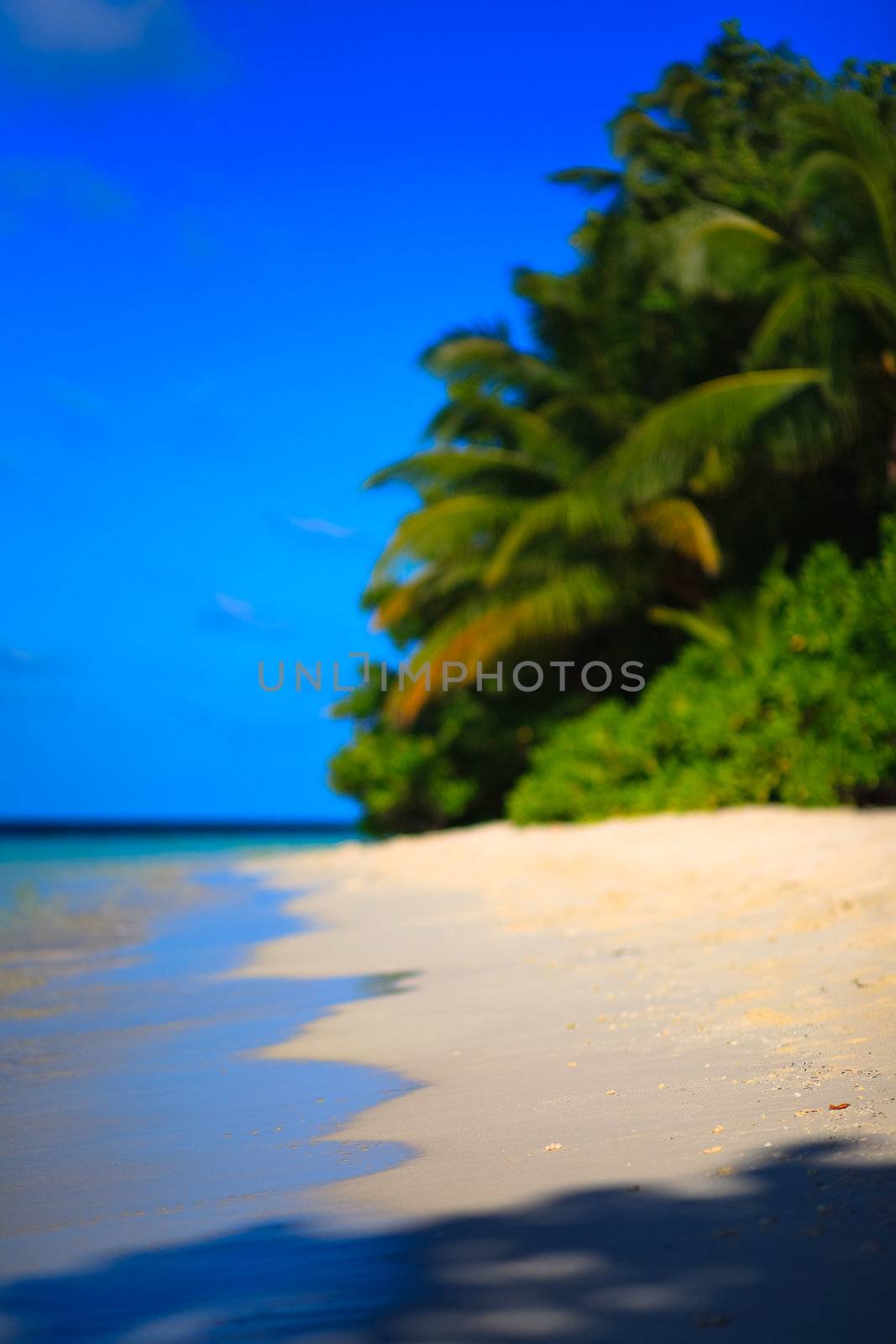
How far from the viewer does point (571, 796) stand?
46.6 feet

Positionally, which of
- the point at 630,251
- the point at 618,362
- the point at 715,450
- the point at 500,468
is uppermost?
the point at 630,251

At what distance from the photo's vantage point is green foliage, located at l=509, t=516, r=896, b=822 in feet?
30.8

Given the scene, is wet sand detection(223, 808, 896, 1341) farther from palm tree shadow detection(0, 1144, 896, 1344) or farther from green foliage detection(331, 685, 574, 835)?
green foliage detection(331, 685, 574, 835)

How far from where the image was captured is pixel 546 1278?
5.84 feet

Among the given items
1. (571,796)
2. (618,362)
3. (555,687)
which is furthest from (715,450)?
(555,687)

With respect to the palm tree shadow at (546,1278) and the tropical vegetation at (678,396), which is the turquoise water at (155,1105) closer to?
the palm tree shadow at (546,1278)

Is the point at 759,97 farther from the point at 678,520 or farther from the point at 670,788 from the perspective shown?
the point at 670,788

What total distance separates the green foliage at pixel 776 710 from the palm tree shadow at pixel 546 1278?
7673mm

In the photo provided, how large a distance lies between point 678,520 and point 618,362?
3287 mm

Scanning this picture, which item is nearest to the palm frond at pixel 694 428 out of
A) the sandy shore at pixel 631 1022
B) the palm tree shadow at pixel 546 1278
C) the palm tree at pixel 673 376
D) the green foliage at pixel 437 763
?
the palm tree at pixel 673 376

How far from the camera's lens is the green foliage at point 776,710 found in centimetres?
939

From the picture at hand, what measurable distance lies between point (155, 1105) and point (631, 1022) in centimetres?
150

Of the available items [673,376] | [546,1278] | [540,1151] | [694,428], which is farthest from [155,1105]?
[673,376]

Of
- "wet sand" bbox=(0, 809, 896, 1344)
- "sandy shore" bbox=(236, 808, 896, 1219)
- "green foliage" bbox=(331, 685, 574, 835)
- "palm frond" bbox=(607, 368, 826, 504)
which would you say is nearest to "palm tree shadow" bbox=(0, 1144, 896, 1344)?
"wet sand" bbox=(0, 809, 896, 1344)
